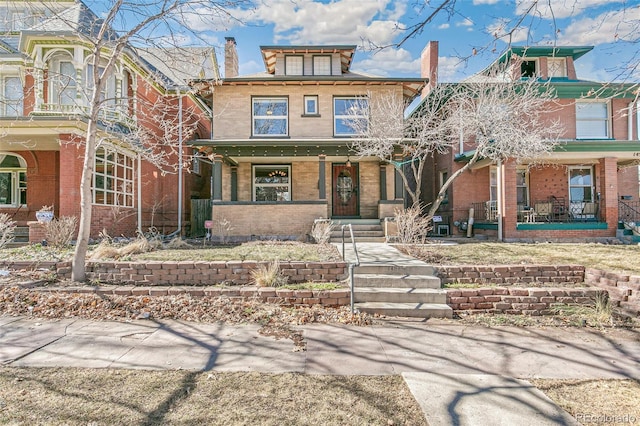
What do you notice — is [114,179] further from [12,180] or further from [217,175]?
[12,180]

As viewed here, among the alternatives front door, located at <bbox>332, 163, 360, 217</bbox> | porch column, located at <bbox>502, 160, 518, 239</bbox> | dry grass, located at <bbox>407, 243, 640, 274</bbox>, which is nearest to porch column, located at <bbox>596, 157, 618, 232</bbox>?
porch column, located at <bbox>502, 160, 518, 239</bbox>

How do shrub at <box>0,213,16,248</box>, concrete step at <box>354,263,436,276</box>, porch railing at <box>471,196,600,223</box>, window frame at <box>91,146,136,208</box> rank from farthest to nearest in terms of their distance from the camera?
1. porch railing at <box>471,196,600,223</box>
2. window frame at <box>91,146,136,208</box>
3. shrub at <box>0,213,16,248</box>
4. concrete step at <box>354,263,436,276</box>

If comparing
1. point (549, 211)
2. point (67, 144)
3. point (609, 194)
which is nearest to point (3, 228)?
point (67, 144)

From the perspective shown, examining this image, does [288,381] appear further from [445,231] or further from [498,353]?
[445,231]

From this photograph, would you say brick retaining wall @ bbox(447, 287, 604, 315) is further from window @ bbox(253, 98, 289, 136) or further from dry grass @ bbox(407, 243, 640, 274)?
window @ bbox(253, 98, 289, 136)

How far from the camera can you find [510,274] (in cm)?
689

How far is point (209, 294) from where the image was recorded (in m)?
6.02

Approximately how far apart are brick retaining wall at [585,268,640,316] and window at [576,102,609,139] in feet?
39.7

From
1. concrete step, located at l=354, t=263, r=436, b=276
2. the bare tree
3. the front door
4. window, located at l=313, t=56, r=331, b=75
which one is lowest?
concrete step, located at l=354, t=263, r=436, b=276

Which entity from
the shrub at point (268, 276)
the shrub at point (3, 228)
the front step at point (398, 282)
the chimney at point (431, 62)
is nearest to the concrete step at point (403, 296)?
the front step at point (398, 282)

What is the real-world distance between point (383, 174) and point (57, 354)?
12446 millimetres

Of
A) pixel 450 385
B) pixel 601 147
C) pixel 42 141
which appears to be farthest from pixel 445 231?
pixel 42 141

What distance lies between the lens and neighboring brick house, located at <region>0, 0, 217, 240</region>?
35.8 ft

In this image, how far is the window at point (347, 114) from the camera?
14.3 metres
